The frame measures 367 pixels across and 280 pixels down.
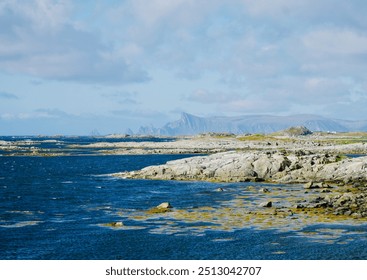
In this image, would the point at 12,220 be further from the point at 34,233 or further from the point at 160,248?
the point at 160,248

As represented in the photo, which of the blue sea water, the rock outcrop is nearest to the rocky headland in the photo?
the rock outcrop

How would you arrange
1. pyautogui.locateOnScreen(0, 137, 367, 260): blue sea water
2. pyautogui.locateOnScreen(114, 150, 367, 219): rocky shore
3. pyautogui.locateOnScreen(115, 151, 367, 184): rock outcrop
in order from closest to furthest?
pyautogui.locateOnScreen(0, 137, 367, 260): blue sea water → pyautogui.locateOnScreen(114, 150, 367, 219): rocky shore → pyautogui.locateOnScreen(115, 151, 367, 184): rock outcrop

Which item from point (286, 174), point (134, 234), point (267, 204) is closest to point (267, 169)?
point (286, 174)

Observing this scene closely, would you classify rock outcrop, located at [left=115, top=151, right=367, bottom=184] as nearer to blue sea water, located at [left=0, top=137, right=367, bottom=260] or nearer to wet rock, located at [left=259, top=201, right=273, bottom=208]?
blue sea water, located at [left=0, top=137, right=367, bottom=260]

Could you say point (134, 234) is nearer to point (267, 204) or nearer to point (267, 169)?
point (267, 204)

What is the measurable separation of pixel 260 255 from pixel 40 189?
52948 millimetres

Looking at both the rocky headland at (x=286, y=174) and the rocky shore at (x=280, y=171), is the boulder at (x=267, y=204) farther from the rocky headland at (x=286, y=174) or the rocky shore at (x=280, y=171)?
the rocky shore at (x=280, y=171)

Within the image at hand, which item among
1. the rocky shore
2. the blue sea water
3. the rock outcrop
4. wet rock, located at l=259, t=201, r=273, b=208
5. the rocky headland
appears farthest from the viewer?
the rock outcrop

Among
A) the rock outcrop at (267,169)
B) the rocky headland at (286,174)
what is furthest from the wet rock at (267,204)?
the rock outcrop at (267,169)

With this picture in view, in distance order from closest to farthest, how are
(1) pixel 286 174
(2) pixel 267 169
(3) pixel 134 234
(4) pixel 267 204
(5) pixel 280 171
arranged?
1. (3) pixel 134 234
2. (4) pixel 267 204
3. (1) pixel 286 174
4. (5) pixel 280 171
5. (2) pixel 267 169

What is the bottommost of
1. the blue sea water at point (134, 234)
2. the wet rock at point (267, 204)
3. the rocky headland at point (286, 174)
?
the blue sea water at point (134, 234)

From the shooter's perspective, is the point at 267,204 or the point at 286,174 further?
the point at 286,174

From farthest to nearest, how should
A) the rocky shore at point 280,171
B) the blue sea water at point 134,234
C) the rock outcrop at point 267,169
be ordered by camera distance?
1. the rock outcrop at point 267,169
2. the rocky shore at point 280,171
3. the blue sea water at point 134,234

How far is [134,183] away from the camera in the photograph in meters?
87.1
